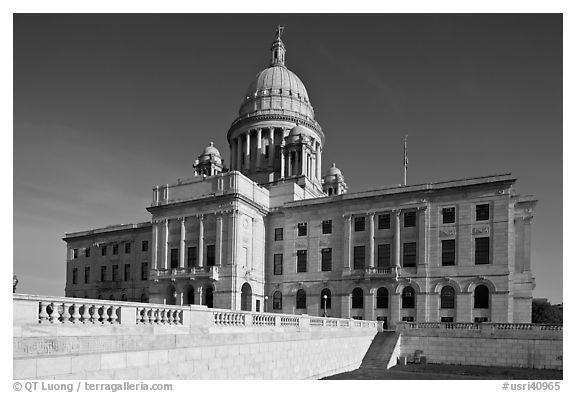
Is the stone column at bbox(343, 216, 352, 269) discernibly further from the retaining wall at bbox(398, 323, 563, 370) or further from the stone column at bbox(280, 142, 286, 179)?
the stone column at bbox(280, 142, 286, 179)

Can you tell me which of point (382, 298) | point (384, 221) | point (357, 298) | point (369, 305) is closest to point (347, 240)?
point (384, 221)

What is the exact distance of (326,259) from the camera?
60.6m

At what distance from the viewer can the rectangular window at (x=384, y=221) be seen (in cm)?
5744

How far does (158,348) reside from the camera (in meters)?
19.2

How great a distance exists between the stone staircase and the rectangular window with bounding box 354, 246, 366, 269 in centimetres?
1106

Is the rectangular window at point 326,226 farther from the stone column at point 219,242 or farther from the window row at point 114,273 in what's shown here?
the window row at point 114,273

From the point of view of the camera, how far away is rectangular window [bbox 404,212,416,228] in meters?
55.9

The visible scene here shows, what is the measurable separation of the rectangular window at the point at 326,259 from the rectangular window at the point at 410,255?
879 cm

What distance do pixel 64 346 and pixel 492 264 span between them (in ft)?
144

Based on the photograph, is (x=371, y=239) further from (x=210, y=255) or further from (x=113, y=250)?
(x=113, y=250)

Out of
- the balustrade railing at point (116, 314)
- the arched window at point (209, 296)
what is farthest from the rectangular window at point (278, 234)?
the balustrade railing at point (116, 314)

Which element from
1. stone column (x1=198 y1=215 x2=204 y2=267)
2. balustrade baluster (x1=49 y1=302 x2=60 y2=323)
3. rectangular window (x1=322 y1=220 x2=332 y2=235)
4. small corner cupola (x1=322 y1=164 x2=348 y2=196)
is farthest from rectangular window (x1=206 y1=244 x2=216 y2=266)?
balustrade baluster (x1=49 y1=302 x2=60 y2=323)

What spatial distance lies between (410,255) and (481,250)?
23.3 feet
